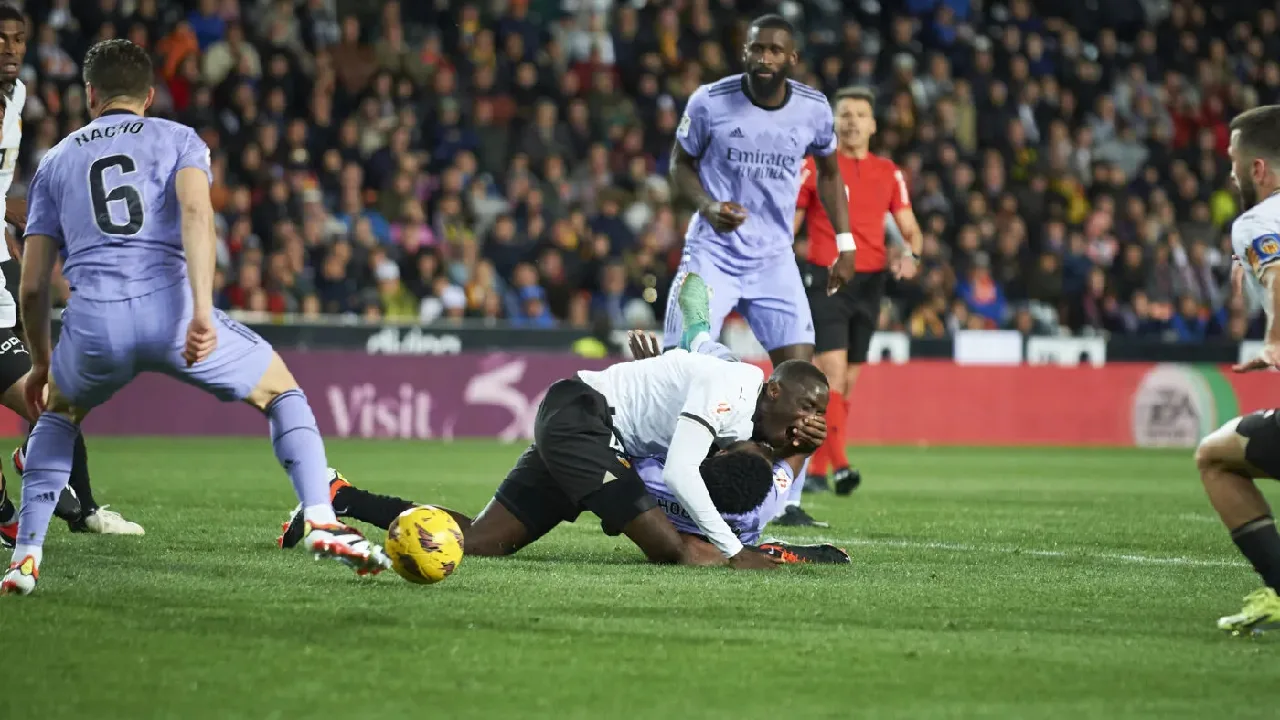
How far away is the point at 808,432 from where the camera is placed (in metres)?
7.09

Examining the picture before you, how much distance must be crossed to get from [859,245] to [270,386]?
261 inches

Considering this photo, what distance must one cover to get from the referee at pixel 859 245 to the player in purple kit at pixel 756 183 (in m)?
2.04

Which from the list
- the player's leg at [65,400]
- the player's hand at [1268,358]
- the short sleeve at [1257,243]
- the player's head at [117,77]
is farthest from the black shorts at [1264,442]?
the player's head at [117,77]

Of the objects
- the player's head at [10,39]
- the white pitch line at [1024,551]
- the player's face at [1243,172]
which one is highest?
the player's head at [10,39]

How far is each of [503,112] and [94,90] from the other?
48.8ft

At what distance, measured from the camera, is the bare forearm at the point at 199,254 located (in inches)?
230

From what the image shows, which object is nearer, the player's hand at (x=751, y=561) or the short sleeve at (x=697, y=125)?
the player's hand at (x=751, y=561)

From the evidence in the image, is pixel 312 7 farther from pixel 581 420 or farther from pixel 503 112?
pixel 581 420

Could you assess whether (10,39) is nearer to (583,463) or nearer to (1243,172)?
(583,463)

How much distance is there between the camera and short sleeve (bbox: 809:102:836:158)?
9570 millimetres

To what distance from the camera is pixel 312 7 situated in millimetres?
20734

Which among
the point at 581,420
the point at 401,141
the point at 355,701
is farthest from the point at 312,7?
the point at 355,701

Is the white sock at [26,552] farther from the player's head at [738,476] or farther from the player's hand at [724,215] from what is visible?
the player's hand at [724,215]

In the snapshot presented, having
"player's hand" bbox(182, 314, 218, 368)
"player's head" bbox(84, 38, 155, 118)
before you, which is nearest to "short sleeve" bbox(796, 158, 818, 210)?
"player's head" bbox(84, 38, 155, 118)
